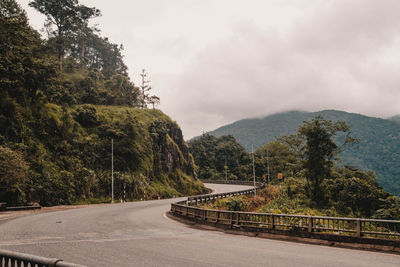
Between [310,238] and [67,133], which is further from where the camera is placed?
[67,133]

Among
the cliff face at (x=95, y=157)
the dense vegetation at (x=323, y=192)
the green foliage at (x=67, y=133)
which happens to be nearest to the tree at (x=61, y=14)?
the green foliage at (x=67, y=133)

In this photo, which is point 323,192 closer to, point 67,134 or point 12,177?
point 67,134

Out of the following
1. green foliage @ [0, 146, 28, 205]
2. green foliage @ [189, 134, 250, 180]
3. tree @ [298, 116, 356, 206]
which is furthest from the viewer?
green foliage @ [189, 134, 250, 180]

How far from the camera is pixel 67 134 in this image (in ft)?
137

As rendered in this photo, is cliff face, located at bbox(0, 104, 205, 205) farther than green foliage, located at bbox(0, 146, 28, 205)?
Yes

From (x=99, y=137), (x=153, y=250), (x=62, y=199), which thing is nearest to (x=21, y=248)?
(x=153, y=250)

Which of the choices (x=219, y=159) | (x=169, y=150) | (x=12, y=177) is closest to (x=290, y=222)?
(x=12, y=177)

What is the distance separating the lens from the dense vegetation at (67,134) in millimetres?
31844

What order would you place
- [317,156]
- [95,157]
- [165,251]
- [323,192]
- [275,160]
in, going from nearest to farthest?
[165,251]
[95,157]
[323,192]
[317,156]
[275,160]

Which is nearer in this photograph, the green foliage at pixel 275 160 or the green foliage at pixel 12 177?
the green foliage at pixel 12 177

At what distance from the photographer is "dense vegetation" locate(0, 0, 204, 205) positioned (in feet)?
104

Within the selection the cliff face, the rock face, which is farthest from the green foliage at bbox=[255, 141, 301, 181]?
the cliff face

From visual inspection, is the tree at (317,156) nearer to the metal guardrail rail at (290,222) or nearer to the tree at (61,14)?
the metal guardrail rail at (290,222)

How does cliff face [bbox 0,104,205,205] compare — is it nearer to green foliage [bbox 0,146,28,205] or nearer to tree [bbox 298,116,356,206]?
green foliage [bbox 0,146,28,205]
